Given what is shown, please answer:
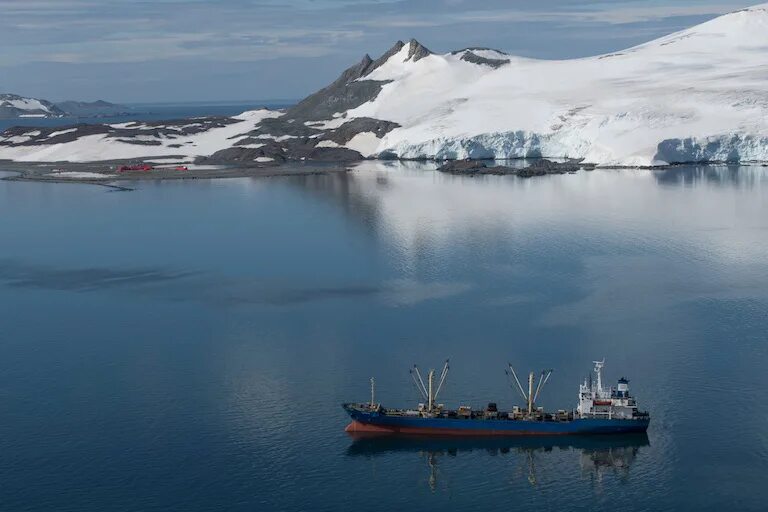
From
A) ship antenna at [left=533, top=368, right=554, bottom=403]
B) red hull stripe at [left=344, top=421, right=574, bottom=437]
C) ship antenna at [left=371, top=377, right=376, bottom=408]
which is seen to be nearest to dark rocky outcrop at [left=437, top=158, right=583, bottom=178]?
ship antenna at [left=533, top=368, right=554, bottom=403]

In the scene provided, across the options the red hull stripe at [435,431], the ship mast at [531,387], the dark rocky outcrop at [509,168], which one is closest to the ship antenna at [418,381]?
the red hull stripe at [435,431]

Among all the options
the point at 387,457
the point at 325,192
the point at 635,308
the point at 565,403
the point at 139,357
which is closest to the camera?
the point at 387,457

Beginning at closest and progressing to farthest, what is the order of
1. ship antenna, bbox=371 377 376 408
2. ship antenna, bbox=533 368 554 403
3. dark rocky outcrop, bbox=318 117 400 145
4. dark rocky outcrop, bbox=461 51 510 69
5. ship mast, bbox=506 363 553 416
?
1. ship mast, bbox=506 363 553 416
2. ship antenna, bbox=371 377 376 408
3. ship antenna, bbox=533 368 554 403
4. dark rocky outcrop, bbox=318 117 400 145
5. dark rocky outcrop, bbox=461 51 510 69

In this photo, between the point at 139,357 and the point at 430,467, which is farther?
the point at 139,357

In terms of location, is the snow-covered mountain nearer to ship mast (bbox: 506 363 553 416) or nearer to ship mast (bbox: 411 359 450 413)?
ship mast (bbox: 506 363 553 416)

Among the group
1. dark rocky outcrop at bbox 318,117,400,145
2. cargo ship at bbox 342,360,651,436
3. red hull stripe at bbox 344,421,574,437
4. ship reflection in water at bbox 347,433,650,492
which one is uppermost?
dark rocky outcrop at bbox 318,117,400,145

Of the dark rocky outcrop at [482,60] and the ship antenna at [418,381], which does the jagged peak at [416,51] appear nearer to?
the dark rocky outcrop at [482,60]

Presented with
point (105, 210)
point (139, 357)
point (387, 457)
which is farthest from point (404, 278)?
point (105, 210)

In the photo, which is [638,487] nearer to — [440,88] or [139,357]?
[139,357]
